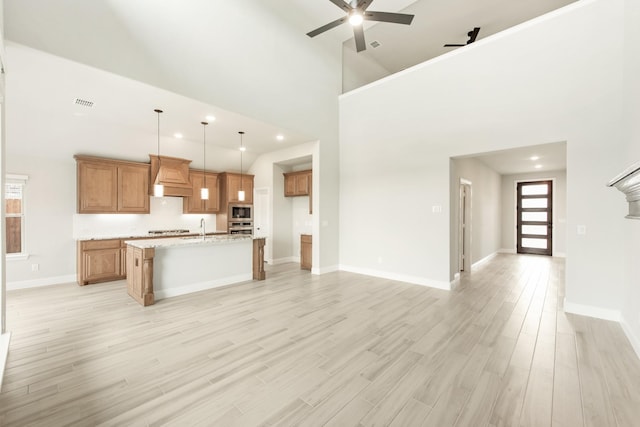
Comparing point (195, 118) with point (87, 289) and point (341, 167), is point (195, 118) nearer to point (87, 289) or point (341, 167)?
point (341, 167)

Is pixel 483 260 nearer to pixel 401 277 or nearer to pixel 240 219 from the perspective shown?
pixel 401 277

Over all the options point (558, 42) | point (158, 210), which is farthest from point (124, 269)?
point (558, 42)

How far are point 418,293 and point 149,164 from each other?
6.45 meters

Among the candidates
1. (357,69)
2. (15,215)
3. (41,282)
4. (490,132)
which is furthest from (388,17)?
(41,282)

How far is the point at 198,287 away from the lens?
15.0 ft

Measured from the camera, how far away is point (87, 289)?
480 centimetres

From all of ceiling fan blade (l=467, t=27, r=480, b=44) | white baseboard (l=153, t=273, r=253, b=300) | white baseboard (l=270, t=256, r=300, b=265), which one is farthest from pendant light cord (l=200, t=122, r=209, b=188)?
ceiling fan blade (l=467, t=27, r=480, b=44)

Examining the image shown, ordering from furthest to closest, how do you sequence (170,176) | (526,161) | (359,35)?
(526,161), (170,176), (359,35)

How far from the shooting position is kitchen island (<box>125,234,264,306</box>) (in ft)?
13.0

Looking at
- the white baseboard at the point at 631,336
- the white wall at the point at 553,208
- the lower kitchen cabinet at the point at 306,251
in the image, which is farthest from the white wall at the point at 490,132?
the white wall at the point at 553,208

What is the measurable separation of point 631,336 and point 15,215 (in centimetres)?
926

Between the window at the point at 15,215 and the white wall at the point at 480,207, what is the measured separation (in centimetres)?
795

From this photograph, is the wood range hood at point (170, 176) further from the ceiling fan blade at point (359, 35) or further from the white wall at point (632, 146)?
the white wall at point (632, 146)

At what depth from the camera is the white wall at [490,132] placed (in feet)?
11.1
